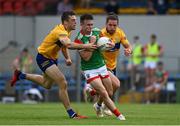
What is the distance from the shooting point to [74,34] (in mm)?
33219

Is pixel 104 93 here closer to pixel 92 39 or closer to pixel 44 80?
pixel 92 39

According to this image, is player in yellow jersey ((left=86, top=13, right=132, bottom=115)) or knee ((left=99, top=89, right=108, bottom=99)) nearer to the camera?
knee ((left=99, top=89, right=108, bottom=99))

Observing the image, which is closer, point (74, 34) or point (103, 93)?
point (103, 93)

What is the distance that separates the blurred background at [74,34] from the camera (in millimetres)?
32188

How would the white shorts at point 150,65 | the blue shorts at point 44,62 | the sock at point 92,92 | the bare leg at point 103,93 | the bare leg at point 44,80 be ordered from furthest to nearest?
the white shorts at point 150,65
the sock at point 92,92
the bare leg at point 44,80
the blue shorts at point 44,62
the bare leg at point 103,93

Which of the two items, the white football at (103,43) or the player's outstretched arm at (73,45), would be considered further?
the white football at (103,43)

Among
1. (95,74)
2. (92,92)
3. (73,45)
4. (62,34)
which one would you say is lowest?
(92,92)

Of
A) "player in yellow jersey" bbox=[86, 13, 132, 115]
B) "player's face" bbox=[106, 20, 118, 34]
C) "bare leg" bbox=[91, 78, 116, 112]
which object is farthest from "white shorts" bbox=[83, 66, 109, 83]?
"player's face" bbox=[106, 20, 118, 34]

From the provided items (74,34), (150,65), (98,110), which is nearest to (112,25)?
(98,110)

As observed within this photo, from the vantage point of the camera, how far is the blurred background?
1267 inches

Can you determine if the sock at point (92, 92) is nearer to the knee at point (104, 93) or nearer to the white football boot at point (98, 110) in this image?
the white football boot at point (98, 110)

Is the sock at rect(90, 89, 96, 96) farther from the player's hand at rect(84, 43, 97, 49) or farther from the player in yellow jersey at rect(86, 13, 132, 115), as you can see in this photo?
the player's hand at rect(84, 43, 97, 49)

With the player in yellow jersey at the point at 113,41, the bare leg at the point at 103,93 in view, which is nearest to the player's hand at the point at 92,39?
the bare leg at the point at 103,93

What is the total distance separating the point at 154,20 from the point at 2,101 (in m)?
7.31
